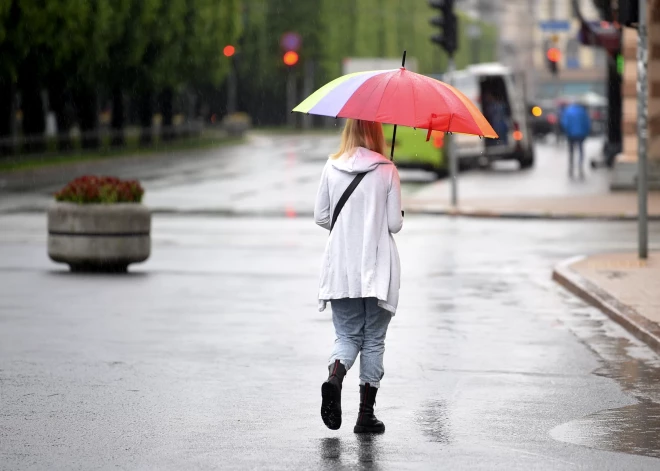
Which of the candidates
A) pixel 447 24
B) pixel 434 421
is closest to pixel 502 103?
pixel 447 24

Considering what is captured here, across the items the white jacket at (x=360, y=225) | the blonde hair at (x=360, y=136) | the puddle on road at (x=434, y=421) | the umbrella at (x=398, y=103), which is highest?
the umbrella at (x=398, y=103)

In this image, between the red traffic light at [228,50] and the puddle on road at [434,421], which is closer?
the puddle on road at [434,421]

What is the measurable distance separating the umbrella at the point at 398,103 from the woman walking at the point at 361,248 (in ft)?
0.50

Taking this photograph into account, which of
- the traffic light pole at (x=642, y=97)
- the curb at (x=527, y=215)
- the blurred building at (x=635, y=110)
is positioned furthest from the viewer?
the blurred building at (x=635, y=110)

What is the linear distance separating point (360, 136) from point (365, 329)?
0.98 metres

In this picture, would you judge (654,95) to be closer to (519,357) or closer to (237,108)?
(519,357)

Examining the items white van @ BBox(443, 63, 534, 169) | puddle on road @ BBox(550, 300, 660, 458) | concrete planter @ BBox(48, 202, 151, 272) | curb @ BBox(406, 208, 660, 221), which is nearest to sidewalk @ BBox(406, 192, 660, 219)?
curb @ BBox(406, 208, 660, 221)

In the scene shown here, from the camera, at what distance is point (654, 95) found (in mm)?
31812

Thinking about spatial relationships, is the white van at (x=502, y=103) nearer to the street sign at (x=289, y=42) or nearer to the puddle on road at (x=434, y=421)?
the street sign at (x=289, y=42)

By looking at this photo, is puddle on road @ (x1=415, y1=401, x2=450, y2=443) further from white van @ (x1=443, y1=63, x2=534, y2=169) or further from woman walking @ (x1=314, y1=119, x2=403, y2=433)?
white van @ (x1=443, y1=63, x2=534, y2=169)

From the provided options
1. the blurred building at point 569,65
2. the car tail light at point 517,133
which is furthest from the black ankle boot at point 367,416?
the blurred building at point 569,65

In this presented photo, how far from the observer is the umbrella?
826 cm

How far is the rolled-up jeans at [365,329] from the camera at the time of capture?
330 inches

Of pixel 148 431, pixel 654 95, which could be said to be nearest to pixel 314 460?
pixel 148 431
